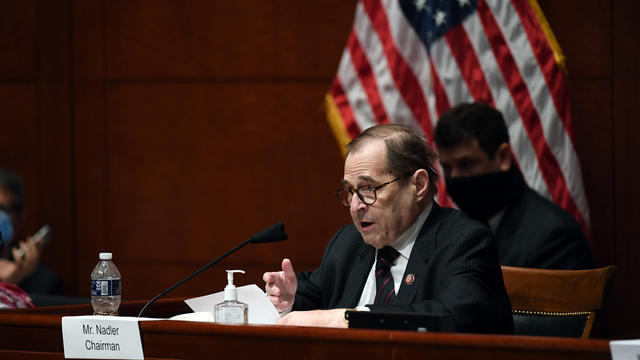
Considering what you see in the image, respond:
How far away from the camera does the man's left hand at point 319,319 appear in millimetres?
2369

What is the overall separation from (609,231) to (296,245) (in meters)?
1.73

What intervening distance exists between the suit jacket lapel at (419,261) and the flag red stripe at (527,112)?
1619 millimetres

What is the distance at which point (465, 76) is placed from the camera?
440 cm

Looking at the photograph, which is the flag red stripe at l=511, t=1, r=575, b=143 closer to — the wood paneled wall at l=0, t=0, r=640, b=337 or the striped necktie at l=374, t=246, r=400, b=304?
the wood paneled wall at l=0, t=0, r=640, b=337

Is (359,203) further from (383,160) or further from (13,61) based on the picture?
(13,61)

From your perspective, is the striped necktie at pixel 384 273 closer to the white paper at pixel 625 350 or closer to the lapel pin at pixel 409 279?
the lapel pin at pixel 409 279

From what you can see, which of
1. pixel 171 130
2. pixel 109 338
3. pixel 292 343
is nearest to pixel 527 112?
pixel 171 130

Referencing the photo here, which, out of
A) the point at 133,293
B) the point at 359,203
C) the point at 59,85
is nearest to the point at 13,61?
the point at 59,85

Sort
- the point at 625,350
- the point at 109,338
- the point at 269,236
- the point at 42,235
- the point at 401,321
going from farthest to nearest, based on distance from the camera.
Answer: the point at 42,235 < the point at 269,236 < the point at 109,338 < the point at 401,321 < the point at 625,350

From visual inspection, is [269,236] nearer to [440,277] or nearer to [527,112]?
[440,277]

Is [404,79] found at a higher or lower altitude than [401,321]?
higher

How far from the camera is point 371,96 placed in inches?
180

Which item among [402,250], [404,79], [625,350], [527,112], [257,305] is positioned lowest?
[625,350]

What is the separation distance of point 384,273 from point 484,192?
4.21 feet
